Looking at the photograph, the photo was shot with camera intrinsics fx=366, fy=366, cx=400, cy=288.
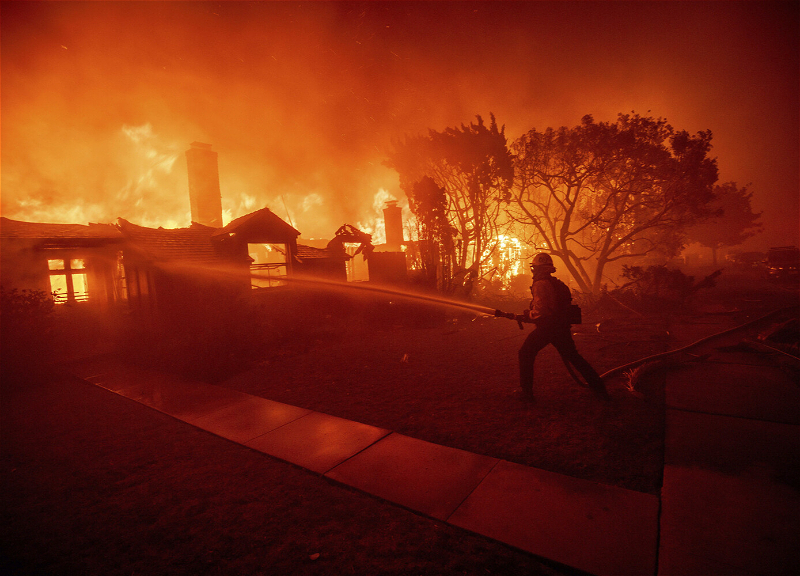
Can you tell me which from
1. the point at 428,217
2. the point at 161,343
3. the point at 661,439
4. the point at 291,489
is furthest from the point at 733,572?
the point at 428,217

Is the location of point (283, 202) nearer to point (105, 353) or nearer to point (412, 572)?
point (105, 353)

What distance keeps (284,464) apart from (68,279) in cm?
1638

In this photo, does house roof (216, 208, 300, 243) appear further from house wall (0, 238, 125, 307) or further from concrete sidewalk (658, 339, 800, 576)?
concrete sidewalk (658, 339, 800, 576)

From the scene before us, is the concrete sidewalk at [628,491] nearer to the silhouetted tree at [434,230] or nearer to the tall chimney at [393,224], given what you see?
the silhouetted tree at [434,230]

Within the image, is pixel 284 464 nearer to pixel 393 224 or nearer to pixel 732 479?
pixel 732 479

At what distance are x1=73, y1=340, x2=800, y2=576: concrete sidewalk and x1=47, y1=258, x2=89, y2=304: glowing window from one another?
13.6 meters

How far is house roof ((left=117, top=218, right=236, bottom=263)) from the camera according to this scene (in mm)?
12414

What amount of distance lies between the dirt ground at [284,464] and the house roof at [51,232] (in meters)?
5.43

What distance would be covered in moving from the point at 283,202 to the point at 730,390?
3631 centimetres

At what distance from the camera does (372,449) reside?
4.32 m

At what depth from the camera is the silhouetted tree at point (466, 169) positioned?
1841 centimetres

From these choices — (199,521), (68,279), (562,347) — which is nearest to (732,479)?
(562,347)

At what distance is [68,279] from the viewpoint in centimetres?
1487

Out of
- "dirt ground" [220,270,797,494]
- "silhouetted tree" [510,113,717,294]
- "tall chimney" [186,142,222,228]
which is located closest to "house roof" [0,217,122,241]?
"tall chimney" [186,142,222,228]
